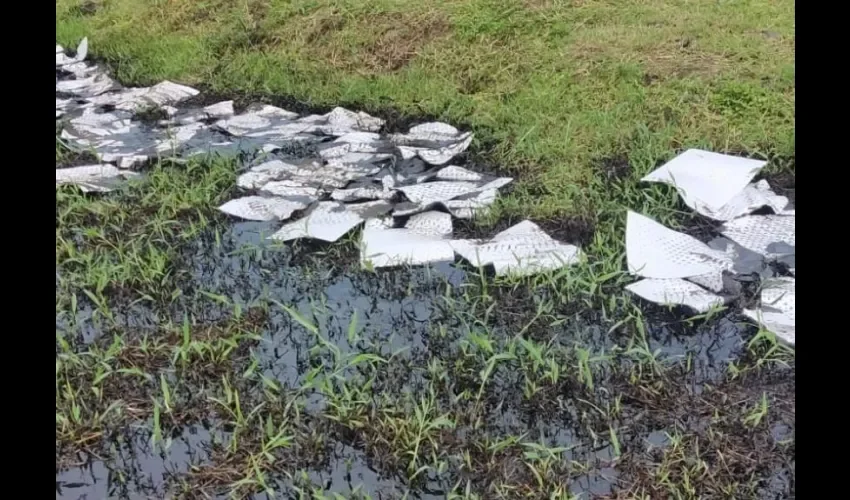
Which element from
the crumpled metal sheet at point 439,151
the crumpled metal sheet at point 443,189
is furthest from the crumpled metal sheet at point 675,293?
the crumpled metal sheet at point 439,151

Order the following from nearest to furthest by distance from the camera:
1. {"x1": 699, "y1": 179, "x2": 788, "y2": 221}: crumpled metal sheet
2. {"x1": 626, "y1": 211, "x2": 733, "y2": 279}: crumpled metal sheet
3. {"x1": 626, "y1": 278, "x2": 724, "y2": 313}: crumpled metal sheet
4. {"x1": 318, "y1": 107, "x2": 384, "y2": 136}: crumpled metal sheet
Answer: {"x1": 626, "y1": 278, "x2": 724, "y2": 313}: crumpled metal sheet, {"x1": 626, "y1": 211, "x2": 733, "y2": 279}: crumpled metal sheet, {"x1": 699, "y1": 179, "x2": 788, "y2": 221}: crumpled metal sheet, {"x1": 318, "y1": 107, "x2": 384, "y2": 136}: crumpled metal sheet

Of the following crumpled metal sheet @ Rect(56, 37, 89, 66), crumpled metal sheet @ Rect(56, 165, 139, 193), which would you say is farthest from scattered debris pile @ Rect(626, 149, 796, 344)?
crumpled metal sheet @ Rect(56, 37, 89, 66)

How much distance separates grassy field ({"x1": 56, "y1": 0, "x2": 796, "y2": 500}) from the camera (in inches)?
60.3

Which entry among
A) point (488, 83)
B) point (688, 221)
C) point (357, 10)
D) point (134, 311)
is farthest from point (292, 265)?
point (357, 10)

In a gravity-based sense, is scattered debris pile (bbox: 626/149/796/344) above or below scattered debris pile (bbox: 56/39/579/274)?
below

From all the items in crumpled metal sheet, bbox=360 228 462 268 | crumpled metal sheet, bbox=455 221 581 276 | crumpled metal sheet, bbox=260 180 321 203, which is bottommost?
crumpled metal sheet, bbox=455 221 581 276

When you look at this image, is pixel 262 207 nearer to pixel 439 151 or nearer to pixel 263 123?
pixel 439 151

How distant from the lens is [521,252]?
2172mm

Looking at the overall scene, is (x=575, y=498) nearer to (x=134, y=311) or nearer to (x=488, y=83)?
(x=134, y=311)

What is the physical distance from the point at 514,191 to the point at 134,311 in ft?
4.03

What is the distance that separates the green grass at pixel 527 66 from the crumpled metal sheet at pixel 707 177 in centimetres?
9

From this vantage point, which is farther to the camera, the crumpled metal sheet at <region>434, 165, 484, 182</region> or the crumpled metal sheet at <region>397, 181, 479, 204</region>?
the crumpled metal sheet at <region>434, 165, 484, 182</region>

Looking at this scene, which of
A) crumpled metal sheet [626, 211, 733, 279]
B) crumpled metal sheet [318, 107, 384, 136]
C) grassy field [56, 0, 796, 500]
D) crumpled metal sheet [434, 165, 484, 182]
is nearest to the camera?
grassy field [56, 0, 796, 500]

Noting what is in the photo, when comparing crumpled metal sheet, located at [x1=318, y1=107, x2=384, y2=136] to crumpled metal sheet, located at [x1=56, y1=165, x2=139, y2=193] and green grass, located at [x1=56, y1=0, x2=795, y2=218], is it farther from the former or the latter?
crumpled metal sheet, located at [x1=56, y1=165, x2=139, y2=193]
